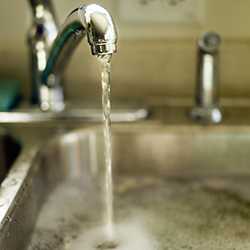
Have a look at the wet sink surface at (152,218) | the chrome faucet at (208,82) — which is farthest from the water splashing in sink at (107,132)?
the chrome faucet at (208,82)

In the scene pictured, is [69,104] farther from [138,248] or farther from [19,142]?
[138,248]

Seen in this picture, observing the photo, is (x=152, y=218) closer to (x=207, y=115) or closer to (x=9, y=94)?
(x=207, y=115)

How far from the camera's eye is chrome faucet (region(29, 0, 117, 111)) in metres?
0.75

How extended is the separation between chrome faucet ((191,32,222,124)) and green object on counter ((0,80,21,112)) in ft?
1.05

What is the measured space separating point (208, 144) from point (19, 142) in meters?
0.32

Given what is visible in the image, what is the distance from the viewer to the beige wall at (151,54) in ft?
3.51

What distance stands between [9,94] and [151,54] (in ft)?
0.88

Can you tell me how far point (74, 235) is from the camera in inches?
32.7

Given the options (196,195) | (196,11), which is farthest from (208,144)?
(196,11)

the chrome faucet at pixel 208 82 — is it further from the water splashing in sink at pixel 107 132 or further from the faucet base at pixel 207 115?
the water splashing in sink at pixel 107 132

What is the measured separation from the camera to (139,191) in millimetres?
967

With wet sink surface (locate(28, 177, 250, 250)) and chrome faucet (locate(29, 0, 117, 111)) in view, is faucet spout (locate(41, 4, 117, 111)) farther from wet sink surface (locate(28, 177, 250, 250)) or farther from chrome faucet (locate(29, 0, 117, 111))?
wet sink surface (locate(28, 177, 250, 250))

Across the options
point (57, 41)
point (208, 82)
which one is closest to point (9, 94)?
point (57, 41)

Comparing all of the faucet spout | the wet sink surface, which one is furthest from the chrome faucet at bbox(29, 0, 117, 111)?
the wet sink surface
